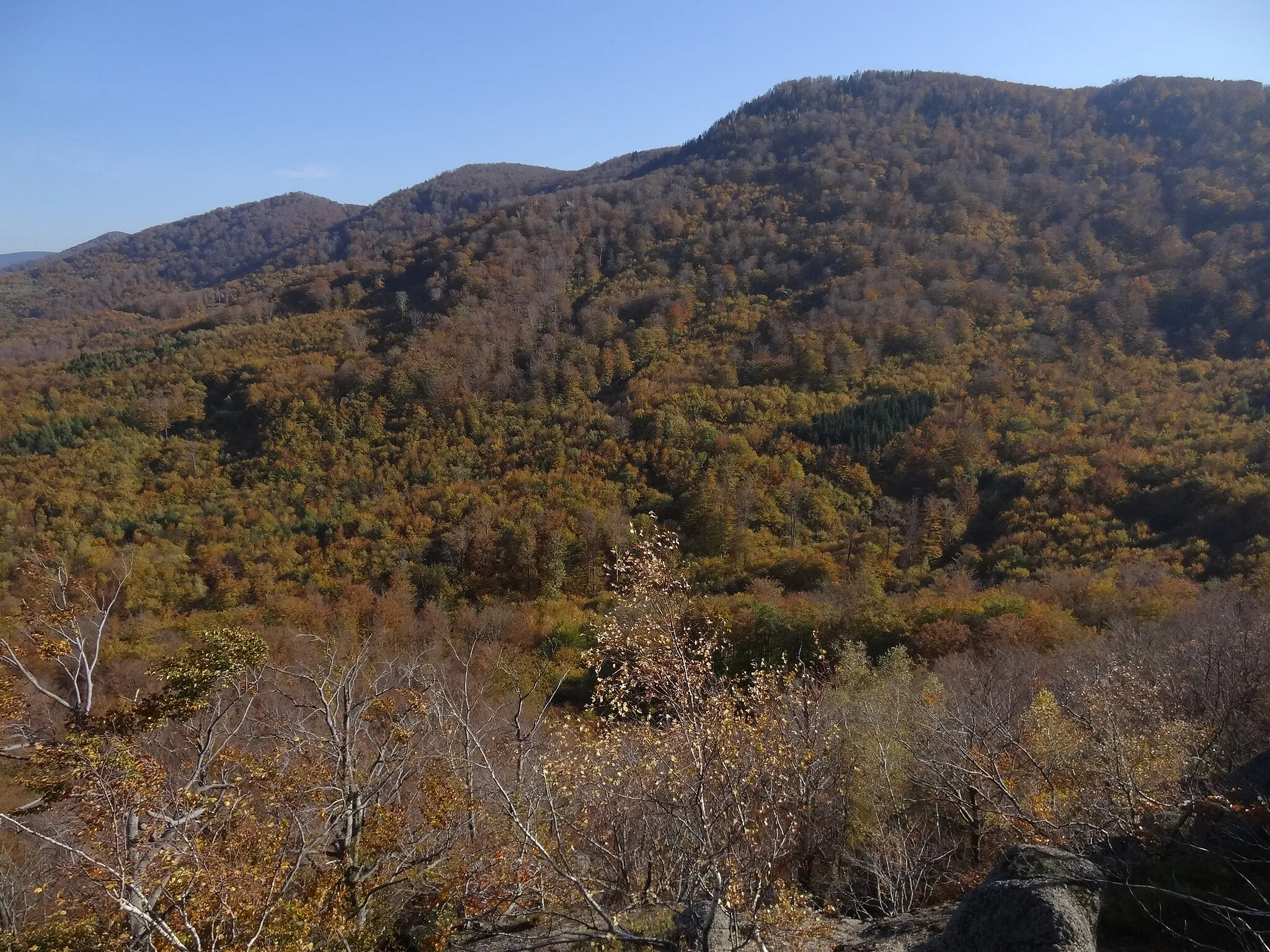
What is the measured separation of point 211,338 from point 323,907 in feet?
271

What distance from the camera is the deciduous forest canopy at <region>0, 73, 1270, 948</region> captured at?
32.6 feet

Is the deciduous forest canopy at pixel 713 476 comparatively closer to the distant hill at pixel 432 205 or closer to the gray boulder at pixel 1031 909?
the gray boulder at pixel 1031 909

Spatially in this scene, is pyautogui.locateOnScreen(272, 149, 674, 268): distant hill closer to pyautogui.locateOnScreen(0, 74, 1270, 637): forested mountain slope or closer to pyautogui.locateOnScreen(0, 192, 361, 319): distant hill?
pyautogui.locateOnScreen(0, 192, 361, 319): distant hill

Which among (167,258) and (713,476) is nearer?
(713,476)

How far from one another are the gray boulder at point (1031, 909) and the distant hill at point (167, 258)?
15584 cm

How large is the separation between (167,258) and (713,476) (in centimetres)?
16813

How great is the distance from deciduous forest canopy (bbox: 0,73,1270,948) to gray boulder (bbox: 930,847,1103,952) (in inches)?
75.1

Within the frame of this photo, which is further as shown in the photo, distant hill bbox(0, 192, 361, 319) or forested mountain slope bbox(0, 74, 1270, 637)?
distant hill bbox(0, 192, 361, 319)

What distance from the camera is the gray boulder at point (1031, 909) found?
5.60m

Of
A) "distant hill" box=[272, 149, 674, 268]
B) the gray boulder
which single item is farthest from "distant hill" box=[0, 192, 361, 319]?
the gray boulder

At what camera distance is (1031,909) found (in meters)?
A: 5.78

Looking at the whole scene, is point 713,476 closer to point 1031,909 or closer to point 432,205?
point 1031,909

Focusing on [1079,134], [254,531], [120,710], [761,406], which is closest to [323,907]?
[120,710]

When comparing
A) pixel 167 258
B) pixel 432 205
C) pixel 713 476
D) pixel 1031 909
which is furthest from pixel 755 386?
pixel 167 258
